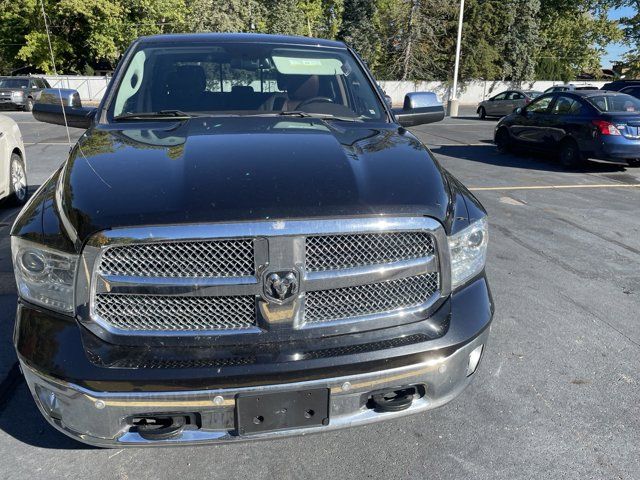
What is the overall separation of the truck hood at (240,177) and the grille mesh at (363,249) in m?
0.10

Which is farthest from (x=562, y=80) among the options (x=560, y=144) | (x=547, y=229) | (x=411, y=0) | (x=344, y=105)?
(x=344, y=105)

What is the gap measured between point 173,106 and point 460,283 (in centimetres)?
210

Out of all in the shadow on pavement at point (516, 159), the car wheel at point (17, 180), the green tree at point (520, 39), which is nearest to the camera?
the car wheel at point (17, 180)

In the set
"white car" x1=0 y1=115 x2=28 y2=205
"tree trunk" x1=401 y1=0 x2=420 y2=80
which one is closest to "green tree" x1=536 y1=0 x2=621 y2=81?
"tree trunk" x1=401 y1=0 x2=420 y2=80

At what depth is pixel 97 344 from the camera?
6.50ft

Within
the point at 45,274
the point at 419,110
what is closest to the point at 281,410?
the point at 45,274

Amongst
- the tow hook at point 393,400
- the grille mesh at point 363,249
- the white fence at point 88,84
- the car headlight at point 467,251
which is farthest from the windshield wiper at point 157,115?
the white fence at point 88,84

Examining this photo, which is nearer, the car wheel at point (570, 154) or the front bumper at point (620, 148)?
the front bumper at point (620, 148)

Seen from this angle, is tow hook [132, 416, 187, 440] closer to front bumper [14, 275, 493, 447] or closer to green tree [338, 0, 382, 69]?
front bumper [14, 275, 493, 447]

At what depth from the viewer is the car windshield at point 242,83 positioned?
3.39m

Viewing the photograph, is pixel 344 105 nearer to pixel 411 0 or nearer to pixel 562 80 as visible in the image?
pixel 411 0

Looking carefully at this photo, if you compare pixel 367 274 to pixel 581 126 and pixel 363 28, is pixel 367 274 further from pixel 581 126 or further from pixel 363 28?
pixel 363 28

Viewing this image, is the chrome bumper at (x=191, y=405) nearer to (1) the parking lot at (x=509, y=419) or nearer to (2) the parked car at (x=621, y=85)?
(1) the parking lot at (x=509, y=419)

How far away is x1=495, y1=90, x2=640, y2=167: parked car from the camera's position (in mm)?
10391
